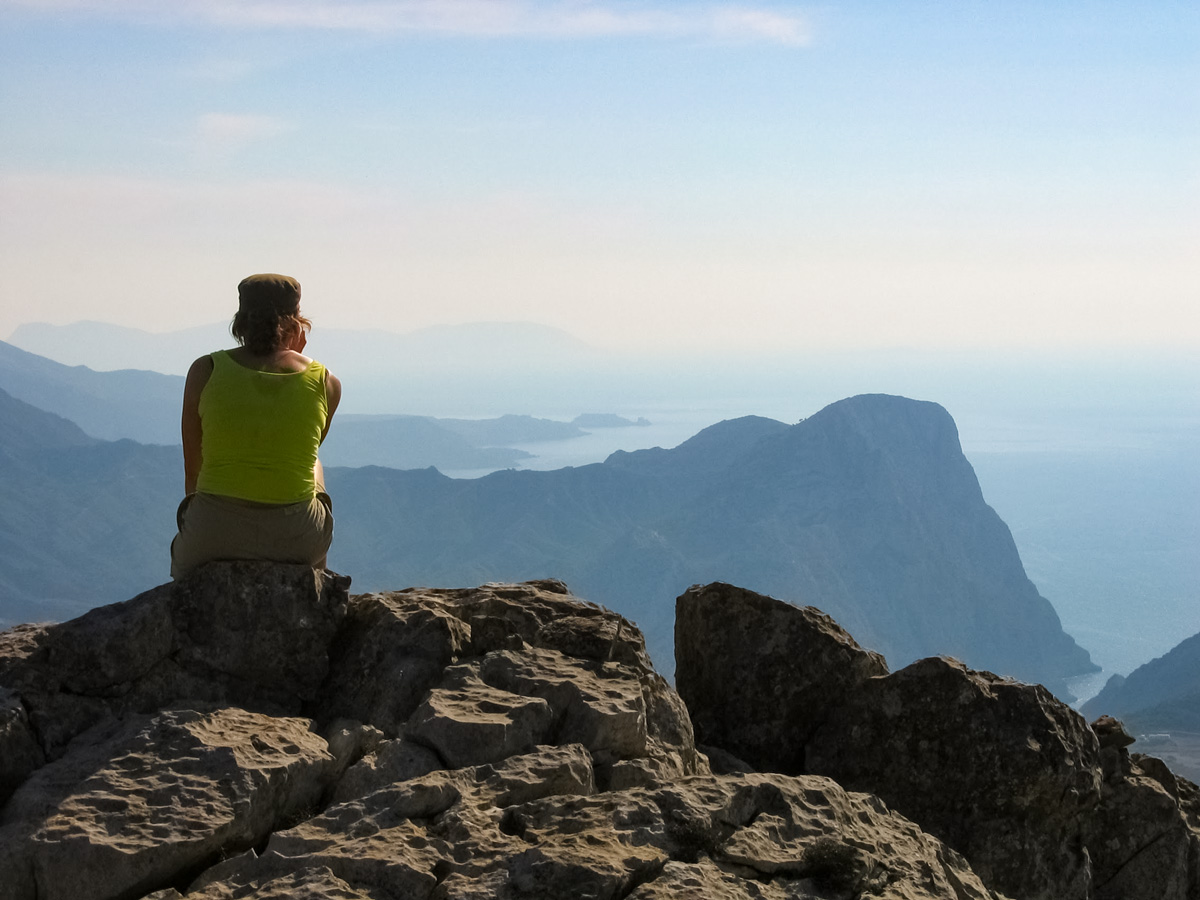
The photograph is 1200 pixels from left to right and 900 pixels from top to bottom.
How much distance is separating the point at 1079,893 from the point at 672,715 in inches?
193

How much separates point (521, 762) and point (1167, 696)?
647 ft

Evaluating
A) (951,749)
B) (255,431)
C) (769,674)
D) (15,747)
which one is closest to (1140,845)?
(951,749)

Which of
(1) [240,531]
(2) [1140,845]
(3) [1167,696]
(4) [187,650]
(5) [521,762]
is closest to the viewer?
(5) [521,762]

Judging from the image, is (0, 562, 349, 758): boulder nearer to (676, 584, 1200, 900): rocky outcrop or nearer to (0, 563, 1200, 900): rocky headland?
(0, 563, 1200, 900): rocky headland

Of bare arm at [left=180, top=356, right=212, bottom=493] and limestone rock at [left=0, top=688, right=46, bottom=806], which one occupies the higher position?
bare arm at [left=180, top=356, right=212, bottom=493]

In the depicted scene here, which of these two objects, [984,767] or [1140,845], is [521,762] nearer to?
[984,767]

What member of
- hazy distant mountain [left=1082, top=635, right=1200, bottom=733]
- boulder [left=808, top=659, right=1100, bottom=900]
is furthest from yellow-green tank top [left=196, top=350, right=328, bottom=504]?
hazy distant mountain [left=1082, top=635, right=1200, bottom=733]

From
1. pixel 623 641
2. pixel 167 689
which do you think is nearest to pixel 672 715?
pixel 623 641

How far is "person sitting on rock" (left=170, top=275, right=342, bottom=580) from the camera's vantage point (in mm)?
8570

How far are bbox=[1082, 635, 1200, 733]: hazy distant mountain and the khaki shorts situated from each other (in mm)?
156000

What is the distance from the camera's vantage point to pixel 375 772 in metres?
7.56

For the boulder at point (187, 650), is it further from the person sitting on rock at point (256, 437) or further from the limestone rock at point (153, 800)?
the limestone rock at point (153, 800)

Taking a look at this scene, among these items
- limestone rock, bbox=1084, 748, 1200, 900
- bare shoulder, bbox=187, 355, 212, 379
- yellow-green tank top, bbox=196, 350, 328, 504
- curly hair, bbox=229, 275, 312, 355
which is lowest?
limestone rock, bbox=1084, 748, 1200, 900

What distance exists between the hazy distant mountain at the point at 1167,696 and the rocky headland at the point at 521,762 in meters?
151
